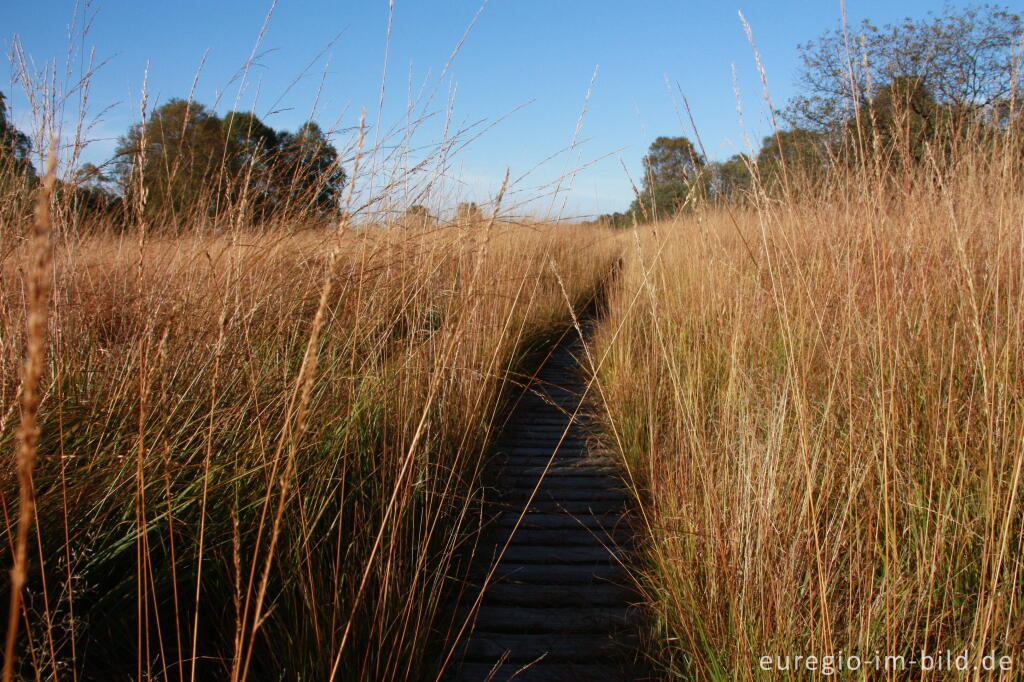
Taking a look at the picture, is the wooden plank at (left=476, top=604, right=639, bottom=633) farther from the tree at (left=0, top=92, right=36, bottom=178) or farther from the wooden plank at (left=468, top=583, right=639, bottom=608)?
the tree at (left=0, top=92, right=36, bottom=178)

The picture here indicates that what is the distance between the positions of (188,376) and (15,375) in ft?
1.25

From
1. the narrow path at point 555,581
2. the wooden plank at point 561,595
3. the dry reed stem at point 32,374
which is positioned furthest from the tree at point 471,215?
the dry reed stem at point 32,374

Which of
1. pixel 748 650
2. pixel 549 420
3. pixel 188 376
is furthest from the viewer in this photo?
pixel 549 420

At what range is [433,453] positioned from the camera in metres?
2.08

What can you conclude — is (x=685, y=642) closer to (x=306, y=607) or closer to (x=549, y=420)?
(x=306, y=607)

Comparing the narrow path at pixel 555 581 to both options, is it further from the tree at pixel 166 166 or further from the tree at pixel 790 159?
the tree at pixel 166 166

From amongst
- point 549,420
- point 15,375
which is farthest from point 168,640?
point 549,420

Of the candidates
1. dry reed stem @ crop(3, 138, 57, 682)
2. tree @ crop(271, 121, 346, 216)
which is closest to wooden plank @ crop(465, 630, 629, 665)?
dry reed stem @ crop(3, 138, 57, 682)

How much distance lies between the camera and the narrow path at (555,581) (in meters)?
1.54

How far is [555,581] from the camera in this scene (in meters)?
1.93

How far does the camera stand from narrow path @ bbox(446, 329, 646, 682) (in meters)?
1.54

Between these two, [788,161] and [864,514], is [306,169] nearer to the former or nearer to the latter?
[864,514]

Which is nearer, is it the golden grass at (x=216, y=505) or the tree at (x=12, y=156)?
the golden grass at (x=216, y=505)

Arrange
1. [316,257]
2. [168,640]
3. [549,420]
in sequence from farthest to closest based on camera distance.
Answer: [549,420], [316,257], [168,640]
